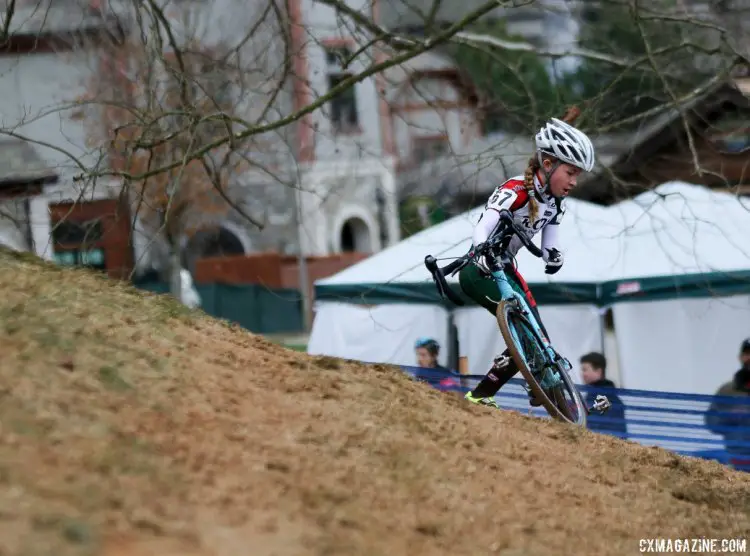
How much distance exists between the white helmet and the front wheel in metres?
1.07

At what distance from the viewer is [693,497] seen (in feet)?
22.4

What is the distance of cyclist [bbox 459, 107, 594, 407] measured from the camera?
8.14m

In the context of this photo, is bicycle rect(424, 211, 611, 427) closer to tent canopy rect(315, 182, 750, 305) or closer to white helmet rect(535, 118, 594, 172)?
white helmet rect(535, 118, 594, 172)

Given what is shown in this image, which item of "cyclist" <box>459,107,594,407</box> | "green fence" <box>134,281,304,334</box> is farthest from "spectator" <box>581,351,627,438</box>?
"green fence" <box>134,281,304,334</box>

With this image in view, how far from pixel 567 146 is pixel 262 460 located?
3.79 meters

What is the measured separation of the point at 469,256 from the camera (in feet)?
26.9

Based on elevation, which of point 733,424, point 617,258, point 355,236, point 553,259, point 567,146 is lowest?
point 733,424

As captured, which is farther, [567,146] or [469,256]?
[469,256]

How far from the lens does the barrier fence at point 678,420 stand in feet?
33.7

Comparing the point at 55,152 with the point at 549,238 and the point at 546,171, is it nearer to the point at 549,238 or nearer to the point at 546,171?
the point at 549,238

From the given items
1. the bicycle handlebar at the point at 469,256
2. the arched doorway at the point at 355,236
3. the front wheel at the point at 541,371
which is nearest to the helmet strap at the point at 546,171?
the bicycle handlebar at the point at 469,256

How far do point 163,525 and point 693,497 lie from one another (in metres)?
3.59

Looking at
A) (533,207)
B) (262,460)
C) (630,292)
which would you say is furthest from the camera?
(630,292)

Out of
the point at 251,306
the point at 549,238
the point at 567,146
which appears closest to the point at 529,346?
the point at 549,238
